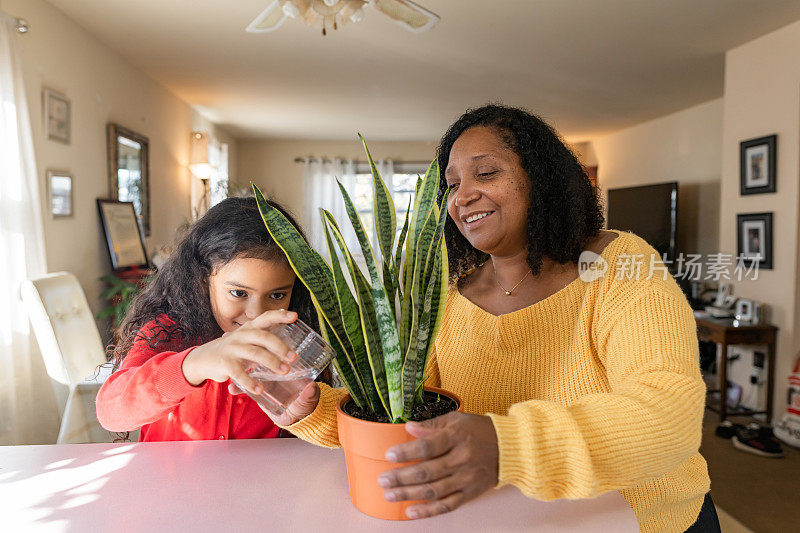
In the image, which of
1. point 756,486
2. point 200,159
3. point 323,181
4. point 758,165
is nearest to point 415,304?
point 756,486

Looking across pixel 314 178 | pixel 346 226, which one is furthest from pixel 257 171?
pixel 346 226

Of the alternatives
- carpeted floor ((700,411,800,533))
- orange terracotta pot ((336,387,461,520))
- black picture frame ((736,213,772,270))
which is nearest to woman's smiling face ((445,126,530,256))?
orange terracotta pot ((336,387,461,520))

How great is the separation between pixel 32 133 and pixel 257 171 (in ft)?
21.3

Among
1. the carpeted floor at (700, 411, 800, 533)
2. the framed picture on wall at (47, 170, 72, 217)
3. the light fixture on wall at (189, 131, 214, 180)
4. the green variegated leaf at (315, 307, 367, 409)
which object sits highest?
the light fixture on wall at (189, 131, 214, 180)

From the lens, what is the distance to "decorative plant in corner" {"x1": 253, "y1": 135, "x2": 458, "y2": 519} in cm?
66

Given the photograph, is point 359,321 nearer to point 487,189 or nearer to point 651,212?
point 487,189

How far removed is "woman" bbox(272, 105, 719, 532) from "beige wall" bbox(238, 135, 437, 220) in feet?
26.8

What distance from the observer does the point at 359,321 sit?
2.39ft

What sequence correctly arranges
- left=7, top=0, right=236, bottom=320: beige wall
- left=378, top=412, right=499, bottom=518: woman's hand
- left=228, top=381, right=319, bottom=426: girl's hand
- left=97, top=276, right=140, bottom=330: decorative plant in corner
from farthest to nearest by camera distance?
1. left=97, top=276, right=140, bottom=330: decorative plant in corner
2. left=7, top=0, right=236, bottom=320: beige wall
3. left=228, top=381, right=319, bottom=426: girl's hand
4. left=378, top=412, right=499, bottom=518: woman's hand

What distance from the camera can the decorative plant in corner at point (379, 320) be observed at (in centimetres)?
66

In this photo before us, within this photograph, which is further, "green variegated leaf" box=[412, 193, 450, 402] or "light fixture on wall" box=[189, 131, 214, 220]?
"light fixture on wall" box=[189, 131, 214, 220]

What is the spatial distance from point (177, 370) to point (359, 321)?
353 millimetres

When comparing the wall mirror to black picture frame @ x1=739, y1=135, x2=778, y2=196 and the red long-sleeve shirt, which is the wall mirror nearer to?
the red long-sleeve shirt

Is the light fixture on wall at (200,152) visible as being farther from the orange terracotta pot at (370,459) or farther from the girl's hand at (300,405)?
the orange terracotta pot at (370,459)
